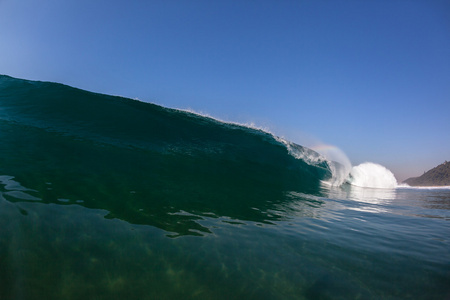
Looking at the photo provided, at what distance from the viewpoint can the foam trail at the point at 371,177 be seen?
15.0 m

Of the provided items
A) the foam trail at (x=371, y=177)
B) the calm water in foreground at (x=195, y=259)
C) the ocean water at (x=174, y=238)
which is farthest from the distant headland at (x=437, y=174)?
the calm water in foreground at (x=195, y=259)

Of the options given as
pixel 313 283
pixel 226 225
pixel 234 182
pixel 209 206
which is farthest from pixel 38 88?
pixel 313 283

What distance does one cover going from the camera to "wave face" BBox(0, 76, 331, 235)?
347cm

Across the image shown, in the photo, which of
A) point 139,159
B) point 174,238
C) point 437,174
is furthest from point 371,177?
point 437,174

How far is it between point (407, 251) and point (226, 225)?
239cm

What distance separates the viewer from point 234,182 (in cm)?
630

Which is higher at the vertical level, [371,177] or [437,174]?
[437,174]

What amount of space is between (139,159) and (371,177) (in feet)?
54.3

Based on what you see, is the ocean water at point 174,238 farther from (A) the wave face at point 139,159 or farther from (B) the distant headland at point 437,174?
(B) the distant headland at point 437,174

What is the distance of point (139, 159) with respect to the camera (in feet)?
20.4

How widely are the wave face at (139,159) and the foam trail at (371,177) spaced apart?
347 cm

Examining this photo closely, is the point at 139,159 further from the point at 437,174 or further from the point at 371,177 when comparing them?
the point at 437,174

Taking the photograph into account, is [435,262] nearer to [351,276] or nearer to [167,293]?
[351,276]

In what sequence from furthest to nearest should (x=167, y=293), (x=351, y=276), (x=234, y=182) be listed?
(x=234, y=182) → (x=351, y=276) → (x=167, y=293)
